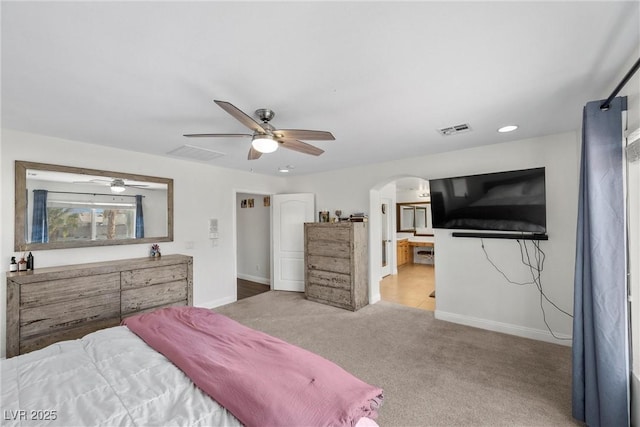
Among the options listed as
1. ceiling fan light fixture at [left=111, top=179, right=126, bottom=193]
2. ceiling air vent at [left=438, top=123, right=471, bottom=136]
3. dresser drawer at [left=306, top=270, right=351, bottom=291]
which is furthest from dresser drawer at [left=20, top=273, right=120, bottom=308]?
ceiling air vent at [left=438, top=123, right=471, bottom=136]

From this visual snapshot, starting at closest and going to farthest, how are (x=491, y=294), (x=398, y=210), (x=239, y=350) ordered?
(x=239, y=350) < (x=491, y=294) < (x=398, y=210)

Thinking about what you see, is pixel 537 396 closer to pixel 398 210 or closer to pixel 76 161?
pixel 76 161

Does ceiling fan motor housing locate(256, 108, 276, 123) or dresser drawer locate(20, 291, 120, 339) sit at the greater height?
ceiling fan motor housing locate(256, 108, 276, 123)

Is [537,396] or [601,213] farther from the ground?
[601,213]

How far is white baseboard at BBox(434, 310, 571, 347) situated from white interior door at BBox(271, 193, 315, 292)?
2613 mm

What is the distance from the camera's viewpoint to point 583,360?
1.83m

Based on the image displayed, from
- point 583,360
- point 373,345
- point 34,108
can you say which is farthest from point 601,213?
point 34,108

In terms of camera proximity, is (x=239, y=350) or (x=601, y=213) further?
(x=601, y=213)

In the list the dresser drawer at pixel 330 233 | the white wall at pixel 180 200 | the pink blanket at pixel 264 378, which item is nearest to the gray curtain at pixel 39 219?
Answer: the white wall at pixel 180 200

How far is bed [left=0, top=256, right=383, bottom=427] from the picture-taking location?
1.08 meters

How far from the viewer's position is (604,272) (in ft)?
→ 5.50

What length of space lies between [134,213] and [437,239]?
432 centimetres

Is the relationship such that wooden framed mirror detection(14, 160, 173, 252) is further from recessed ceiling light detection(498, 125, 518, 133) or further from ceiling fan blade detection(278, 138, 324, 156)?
recessed ceiling light detection(498, 125, 518, 133)

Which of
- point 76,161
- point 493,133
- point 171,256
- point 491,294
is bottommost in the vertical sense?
point 491,294
